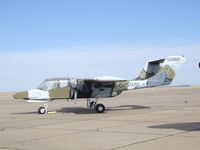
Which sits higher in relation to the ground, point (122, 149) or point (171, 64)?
point (171, 64)

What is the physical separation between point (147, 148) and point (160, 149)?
0.40 meters

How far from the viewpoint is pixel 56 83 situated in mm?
23812

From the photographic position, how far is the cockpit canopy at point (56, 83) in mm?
23719

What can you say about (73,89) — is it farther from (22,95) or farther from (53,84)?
(22,95)

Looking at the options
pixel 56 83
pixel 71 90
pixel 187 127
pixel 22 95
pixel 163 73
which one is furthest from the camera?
pixel 163 73

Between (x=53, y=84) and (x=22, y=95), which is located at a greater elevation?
(x=53, y=84)

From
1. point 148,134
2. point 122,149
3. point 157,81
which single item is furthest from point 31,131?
point 157,81

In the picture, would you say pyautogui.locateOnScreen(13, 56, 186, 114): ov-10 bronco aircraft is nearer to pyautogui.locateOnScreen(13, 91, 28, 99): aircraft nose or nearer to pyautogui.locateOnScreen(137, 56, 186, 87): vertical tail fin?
pyautogui.locateOnScreen(13, 91, 28, 99): aircraft nose

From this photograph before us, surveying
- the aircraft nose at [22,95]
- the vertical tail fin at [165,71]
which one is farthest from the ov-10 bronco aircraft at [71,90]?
the vertical tail fin at [165,71]

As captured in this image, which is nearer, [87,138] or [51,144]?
[51,144]

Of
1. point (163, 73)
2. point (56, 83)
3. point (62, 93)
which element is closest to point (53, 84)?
point (56, 83)

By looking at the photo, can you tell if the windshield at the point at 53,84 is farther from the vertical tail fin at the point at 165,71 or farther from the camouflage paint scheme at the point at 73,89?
the vertical tail fin at the point at 165,71

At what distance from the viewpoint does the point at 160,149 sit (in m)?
9.41

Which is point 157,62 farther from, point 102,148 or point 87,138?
point 102,148
